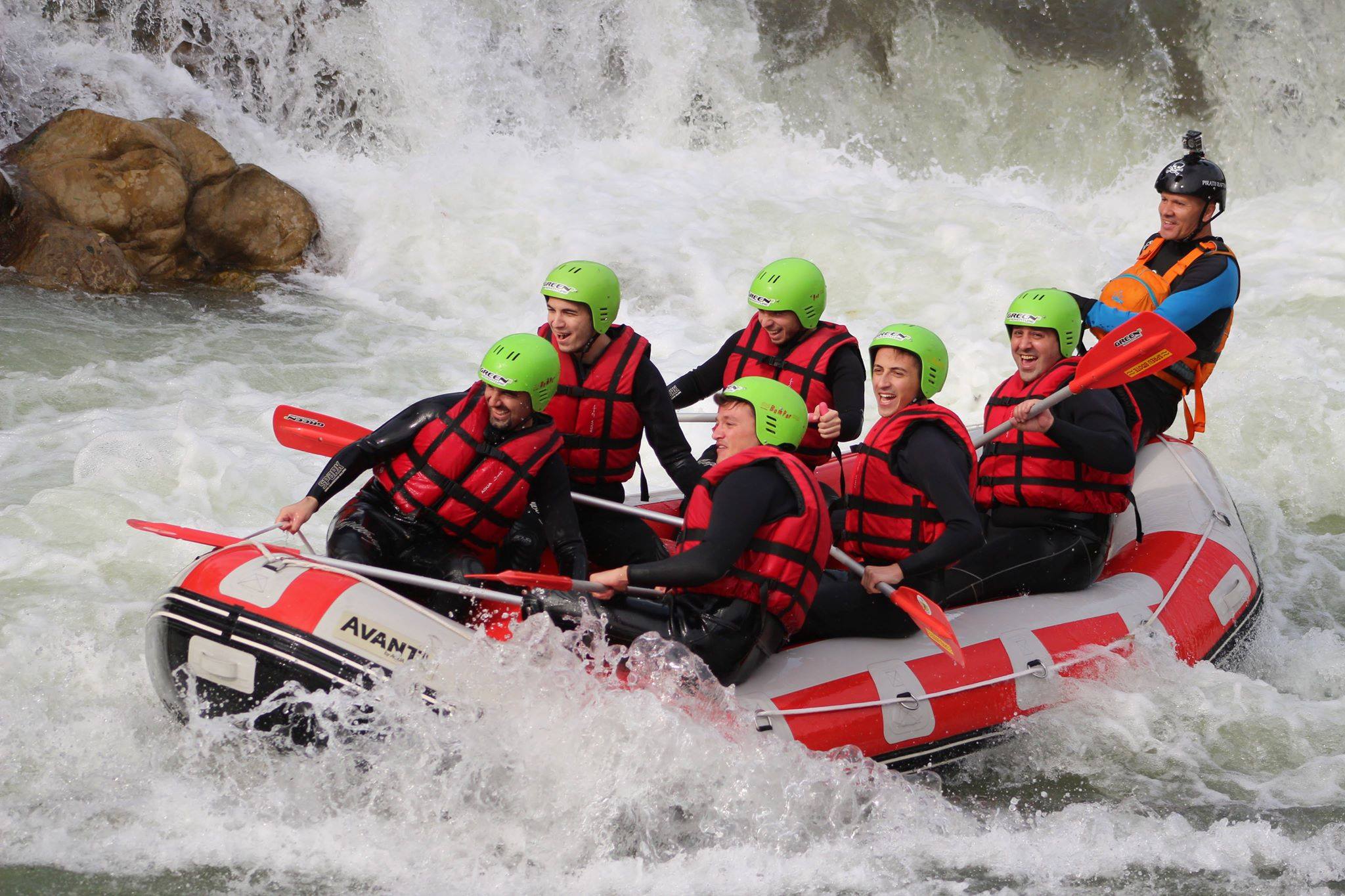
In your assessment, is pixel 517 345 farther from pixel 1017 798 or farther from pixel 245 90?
pixel 245 90

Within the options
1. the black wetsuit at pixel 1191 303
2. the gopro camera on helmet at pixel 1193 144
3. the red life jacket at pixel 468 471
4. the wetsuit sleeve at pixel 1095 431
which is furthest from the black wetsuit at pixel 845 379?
the gopro camera on helmet at pixel 1193 144

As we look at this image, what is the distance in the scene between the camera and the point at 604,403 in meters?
4.16

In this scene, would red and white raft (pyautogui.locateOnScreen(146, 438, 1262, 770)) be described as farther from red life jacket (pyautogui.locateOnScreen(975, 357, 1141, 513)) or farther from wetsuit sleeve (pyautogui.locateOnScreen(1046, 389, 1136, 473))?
wetsuit sleeve (pyautogui.locateOnScreen(1046, 389, 1136, 473))

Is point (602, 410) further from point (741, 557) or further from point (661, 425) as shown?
point (741, 557)

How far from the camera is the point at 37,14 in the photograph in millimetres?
9062

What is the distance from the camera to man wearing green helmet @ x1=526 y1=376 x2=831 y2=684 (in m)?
3.21

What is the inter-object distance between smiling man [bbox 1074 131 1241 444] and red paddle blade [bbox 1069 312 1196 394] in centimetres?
44

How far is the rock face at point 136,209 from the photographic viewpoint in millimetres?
7891

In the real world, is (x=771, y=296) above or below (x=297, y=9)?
below

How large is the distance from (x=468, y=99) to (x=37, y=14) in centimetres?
305

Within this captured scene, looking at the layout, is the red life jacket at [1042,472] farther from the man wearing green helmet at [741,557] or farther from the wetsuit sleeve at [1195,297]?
the man wearing green helmet at [741,557]

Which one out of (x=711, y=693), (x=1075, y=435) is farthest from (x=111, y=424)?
(x=1075, y=435)


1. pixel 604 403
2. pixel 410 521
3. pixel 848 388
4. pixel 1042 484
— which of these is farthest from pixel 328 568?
pixel 1042 484

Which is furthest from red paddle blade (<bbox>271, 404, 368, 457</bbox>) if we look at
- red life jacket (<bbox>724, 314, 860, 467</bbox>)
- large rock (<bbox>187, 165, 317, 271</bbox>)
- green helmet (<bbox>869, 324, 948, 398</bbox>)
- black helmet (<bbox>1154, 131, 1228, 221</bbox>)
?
large rock (<bbox>187, 165, 317, 271</bbox>)
